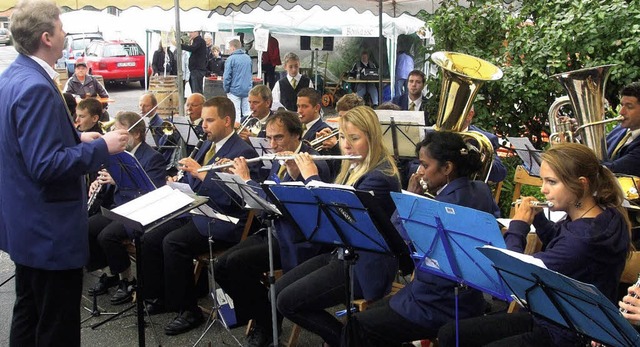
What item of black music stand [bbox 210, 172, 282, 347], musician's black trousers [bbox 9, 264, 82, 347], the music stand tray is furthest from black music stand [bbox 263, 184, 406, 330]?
musician's black trousers [bbox 9, 264, 82, 347]

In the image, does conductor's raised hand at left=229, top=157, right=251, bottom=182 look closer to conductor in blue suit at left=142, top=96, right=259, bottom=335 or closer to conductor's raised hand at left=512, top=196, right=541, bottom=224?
conductor in blue suit at left=142, top=96, right=259, bottom=335

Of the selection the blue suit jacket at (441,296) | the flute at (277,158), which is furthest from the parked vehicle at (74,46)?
the blue suit jacket at (441,296)

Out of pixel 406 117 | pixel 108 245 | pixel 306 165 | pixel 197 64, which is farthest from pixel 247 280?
pixel 197 64

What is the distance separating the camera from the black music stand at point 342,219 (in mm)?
3348

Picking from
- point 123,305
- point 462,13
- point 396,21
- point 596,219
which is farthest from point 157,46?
point 596,219

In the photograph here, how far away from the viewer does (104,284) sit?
19.4ft

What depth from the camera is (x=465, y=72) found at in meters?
5.29

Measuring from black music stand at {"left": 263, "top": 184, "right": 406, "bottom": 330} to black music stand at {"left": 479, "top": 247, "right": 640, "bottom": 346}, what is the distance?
70cm

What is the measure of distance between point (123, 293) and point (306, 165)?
2.37m

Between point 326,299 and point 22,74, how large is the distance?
1914 mm

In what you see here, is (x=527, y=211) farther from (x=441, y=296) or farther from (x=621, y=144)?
(x=621, y=144)

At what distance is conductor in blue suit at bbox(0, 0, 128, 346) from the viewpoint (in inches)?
128

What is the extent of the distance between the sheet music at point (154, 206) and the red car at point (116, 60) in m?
18.9

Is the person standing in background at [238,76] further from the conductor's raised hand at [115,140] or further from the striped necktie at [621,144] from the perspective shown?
the conductor's raised hand at [115,140]
